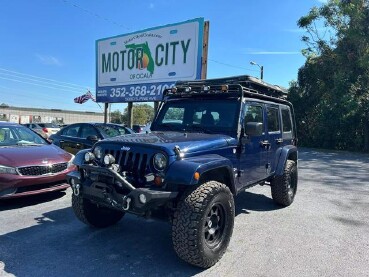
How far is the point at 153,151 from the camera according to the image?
375cm

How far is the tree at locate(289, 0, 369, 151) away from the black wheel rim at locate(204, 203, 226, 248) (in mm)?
16007

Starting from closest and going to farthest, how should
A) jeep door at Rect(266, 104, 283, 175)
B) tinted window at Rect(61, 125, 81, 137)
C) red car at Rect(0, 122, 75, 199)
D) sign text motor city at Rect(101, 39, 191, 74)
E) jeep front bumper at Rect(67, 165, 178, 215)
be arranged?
jeep front bumper at Rect(67, 165, 178, 215) < red car at Rect(0, 122, 75, 199) < jeep door at Rect(266, 104, 283, 175) < tinted window at Rect(61, 125, 81, 137) < sign text motor city at Rect(101, 39, 191, 74)

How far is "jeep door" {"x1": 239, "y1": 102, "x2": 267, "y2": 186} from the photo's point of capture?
4.86 meters

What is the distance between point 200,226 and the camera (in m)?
3.51

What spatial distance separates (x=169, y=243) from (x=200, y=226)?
112cm

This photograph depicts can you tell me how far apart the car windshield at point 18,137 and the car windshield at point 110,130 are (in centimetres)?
256

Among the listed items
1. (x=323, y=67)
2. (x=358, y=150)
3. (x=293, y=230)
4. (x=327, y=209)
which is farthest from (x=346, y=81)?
(x=293, y=230)

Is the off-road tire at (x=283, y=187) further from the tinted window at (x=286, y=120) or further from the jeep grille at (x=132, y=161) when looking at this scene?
the jeep grille at (x=132, y=161)

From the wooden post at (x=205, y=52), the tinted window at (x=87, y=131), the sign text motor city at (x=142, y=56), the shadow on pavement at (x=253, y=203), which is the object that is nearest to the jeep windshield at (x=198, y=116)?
the shadow on pavement at (x=253, y=203)

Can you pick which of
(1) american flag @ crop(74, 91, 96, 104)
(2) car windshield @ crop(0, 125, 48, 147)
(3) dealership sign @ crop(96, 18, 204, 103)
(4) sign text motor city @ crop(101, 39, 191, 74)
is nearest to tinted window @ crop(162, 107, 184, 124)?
(2) car windshield @ crop(0, 125, 48, 147)

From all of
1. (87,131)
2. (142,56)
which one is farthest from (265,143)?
(142,56)

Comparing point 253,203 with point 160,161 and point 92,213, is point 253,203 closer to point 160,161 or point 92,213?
point 92,213

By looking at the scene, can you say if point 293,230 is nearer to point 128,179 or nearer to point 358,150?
point 128,179

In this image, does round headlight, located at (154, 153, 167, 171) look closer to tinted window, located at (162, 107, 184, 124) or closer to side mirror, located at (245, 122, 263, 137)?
side mirror, located at (245, 122, 263, 137)
